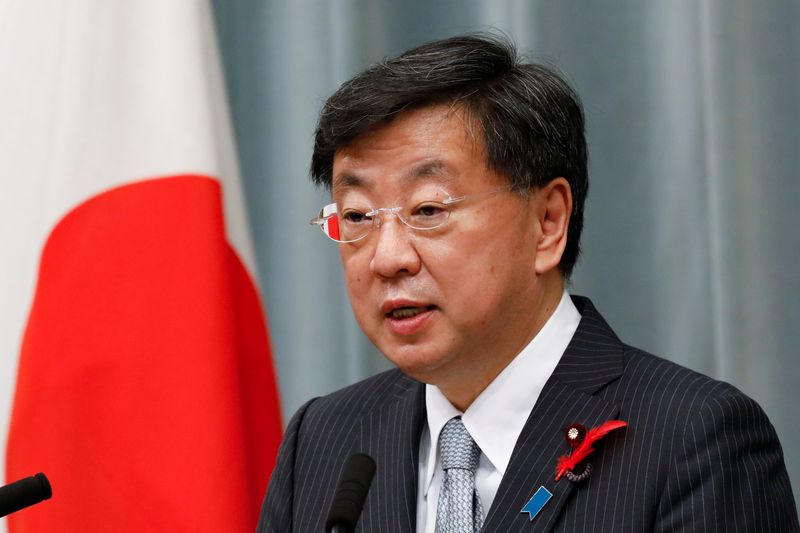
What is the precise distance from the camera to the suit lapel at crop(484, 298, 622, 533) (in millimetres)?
1653

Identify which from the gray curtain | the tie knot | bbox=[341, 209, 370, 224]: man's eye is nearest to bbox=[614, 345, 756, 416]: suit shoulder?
the tie knot

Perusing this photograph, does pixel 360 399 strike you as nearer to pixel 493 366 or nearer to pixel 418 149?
pixel 493 366

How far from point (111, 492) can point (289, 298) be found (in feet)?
2.67

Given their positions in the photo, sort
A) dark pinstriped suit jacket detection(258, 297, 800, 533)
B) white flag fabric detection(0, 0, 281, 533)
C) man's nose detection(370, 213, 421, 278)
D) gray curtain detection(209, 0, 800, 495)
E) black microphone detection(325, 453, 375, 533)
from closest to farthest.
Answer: black microphone detection(325, 453, 375, 533)
dark pinstriped suit jacket detection(258, 297, 800, 533)
man's nose detection(370, 213, 421, 278)
white flag fabric detection(0, 0, 281, 533)
gray curtain detection(209, 0, 800, 495)

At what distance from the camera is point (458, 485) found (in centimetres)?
175

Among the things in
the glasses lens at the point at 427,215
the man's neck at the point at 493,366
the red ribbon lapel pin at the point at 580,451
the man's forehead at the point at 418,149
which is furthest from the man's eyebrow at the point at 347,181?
the red ribbon lapel pin at the point at 580,451

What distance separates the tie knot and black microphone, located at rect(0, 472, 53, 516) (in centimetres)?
68

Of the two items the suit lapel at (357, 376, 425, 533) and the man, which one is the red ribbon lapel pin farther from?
the suit lapel at (357, 376, 425, 533)

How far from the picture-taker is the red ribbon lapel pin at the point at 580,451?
1651 mm

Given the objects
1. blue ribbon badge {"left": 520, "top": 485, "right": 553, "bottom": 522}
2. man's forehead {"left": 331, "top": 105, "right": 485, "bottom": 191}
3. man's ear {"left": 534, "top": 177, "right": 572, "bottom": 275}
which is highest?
man's forehead {"left": 331, "top": 105, "right": 485, "bottom": 191}

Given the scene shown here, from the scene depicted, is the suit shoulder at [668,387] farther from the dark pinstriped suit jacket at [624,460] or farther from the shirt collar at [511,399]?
the shirt collar at [511,399]

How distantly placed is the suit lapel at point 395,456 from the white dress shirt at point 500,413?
3cm

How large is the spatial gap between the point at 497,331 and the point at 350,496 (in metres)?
0.56

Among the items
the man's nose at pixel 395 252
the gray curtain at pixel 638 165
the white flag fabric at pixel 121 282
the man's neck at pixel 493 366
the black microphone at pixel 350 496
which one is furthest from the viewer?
the gray curtain at pixel 638 165
